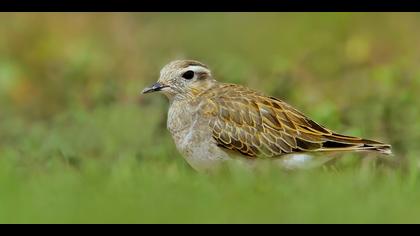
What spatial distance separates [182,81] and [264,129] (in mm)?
1308

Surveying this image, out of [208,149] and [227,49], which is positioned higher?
[227,49]

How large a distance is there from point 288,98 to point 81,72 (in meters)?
3.84

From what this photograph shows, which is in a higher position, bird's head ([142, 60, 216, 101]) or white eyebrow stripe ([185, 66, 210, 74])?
white eyebrow stripe ([185, 66, 210, 74])

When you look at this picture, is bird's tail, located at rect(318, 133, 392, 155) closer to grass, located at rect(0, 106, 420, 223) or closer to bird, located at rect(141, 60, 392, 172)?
bird, located at rect(141, 60, 392, 172)

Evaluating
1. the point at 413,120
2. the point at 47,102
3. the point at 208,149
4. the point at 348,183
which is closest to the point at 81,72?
the point at 47,102

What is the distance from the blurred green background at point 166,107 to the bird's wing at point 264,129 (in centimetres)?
41

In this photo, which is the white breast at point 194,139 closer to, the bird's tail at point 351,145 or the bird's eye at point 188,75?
the bird's eye at point 188,75

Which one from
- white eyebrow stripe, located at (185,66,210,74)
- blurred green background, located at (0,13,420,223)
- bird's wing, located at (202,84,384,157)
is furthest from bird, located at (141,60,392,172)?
blurred green background, located at (0,13,420,223)

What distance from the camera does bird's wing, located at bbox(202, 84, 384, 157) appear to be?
12883mm

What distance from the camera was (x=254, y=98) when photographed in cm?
1348

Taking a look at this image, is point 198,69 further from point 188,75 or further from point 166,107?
point 166,107

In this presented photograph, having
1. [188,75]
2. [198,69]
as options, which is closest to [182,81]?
[188,75]
